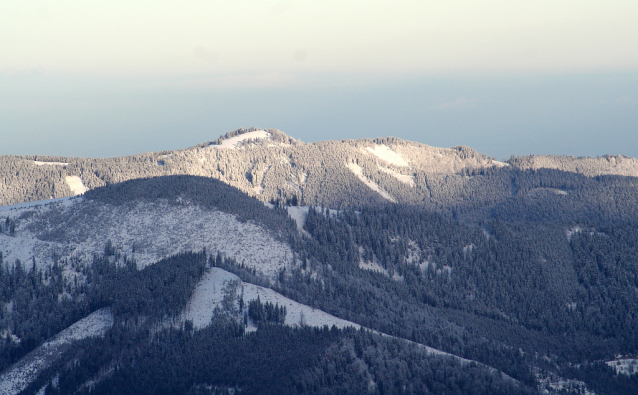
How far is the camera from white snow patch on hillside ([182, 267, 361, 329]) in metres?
165

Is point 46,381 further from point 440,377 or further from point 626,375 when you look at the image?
point 626,375

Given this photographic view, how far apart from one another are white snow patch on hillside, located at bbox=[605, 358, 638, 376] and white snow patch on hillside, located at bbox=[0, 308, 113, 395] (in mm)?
120294

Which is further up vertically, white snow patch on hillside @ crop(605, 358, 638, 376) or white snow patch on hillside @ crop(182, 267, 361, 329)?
white snow patch on hillside @ crop(182, 267, 361, 329)

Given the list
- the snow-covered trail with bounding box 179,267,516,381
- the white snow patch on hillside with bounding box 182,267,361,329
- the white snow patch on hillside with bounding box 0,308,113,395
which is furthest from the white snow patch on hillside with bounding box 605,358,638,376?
the white snow patch on hillside with bounding box 0,308,113,395

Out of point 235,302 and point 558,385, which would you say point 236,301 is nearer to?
point 235,302

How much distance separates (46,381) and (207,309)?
122 feet

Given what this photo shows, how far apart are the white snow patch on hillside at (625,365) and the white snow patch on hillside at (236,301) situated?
62.4m

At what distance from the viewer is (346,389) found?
13300 cm

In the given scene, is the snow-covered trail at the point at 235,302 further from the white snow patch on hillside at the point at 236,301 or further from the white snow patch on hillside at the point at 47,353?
the white snow patch on hillside at the point at 47,353

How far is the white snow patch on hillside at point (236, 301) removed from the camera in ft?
541

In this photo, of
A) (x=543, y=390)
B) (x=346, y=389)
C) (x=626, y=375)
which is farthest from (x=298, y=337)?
(x=626, y=375)

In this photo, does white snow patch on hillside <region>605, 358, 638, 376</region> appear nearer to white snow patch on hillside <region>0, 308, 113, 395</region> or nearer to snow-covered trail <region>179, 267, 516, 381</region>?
snow-covered trail <region>179, 267, 516, 381</region>

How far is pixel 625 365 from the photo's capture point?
577 feet

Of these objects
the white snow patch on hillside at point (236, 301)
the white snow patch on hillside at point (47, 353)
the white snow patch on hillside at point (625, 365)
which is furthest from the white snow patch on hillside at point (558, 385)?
the white snow patch on hillside at point (47, 353)
